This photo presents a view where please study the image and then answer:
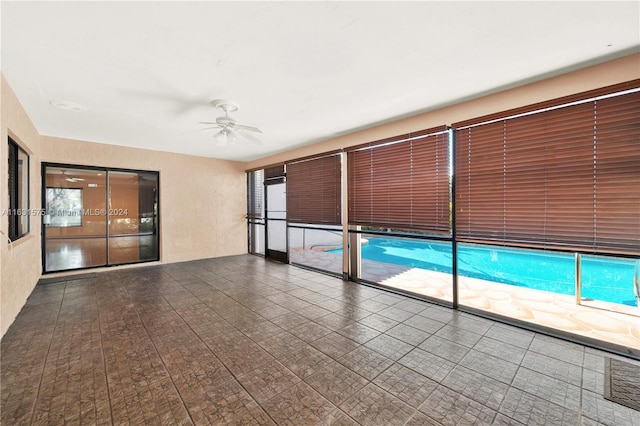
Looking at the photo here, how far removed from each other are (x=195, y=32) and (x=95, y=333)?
333 centimetres

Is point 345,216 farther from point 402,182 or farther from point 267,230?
point 267,230

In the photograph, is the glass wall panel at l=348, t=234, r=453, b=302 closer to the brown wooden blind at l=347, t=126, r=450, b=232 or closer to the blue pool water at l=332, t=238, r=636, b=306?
the blue pool water at l=332, t=238, r=636, b=306

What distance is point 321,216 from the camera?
220 inches

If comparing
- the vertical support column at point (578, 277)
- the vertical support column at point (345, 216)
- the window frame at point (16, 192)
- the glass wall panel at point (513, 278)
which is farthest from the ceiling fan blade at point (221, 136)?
the vertical support column at point (578, 277)

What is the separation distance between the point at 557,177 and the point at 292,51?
9.83 feet

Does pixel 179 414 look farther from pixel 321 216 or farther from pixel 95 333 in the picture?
pixel 321 216

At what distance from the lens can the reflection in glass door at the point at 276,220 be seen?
6.91m

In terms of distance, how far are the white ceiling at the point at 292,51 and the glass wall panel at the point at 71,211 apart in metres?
2.21

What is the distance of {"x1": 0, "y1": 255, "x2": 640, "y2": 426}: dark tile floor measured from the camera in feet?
5.93

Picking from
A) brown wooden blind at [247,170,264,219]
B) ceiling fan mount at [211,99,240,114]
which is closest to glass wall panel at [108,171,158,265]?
brown wooden blind at [247,170,264,219]

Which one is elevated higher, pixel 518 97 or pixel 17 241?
pixel 518 97

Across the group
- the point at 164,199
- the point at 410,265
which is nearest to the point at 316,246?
the point at 410,265

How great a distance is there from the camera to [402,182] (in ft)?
13.6

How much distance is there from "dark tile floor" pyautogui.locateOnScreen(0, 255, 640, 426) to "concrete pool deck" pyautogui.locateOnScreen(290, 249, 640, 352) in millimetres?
578
